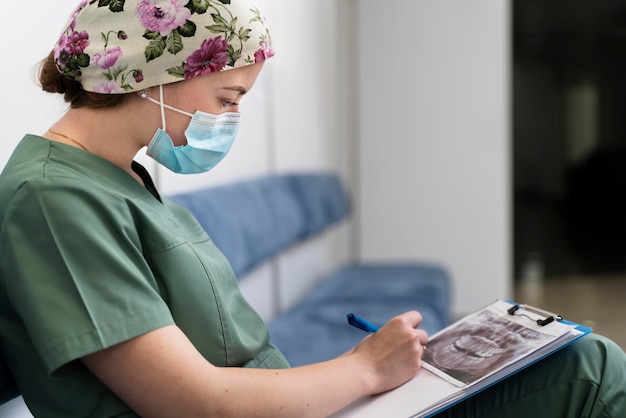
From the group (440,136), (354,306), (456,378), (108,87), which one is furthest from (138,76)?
(440,136)

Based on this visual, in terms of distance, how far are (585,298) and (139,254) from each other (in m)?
4.22

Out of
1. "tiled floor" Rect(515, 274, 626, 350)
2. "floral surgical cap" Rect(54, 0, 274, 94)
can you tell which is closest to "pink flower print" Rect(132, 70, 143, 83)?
"floral surgical cap" Rect(54, 0, 274, 94)

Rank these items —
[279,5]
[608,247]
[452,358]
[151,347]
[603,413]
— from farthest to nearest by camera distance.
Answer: [608,247], [279,5], [452,358], [603,413], [151,347]

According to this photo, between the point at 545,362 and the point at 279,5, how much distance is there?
222cm

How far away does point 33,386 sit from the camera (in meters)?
0.98

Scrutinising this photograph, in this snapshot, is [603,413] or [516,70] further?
[516,70]

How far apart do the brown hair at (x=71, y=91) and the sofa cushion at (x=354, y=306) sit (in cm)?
109

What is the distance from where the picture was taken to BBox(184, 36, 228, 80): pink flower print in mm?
1059

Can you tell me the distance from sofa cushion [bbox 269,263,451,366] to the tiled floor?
1.06 meters

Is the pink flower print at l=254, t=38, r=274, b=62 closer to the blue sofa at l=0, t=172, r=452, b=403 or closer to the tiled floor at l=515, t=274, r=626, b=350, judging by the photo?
the blue sofa at l=0, t=172, r=452, b=403

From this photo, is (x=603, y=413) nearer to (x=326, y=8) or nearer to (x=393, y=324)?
(x=393, y=324)

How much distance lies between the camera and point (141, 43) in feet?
3.39

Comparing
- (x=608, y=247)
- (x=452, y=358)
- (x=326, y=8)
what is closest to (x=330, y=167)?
(x=326, y=8)

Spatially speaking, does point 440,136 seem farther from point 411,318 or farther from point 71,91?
point 71,91
